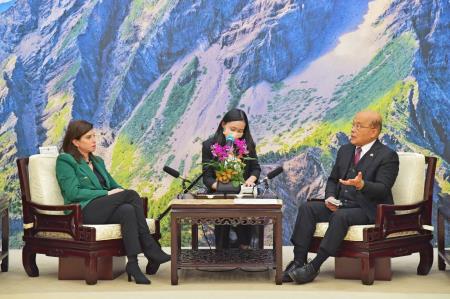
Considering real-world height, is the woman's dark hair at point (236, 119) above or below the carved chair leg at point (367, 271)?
above

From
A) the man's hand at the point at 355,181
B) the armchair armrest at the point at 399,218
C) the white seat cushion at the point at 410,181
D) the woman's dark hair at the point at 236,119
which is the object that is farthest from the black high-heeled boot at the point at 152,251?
the white seat cushion at the point at 410,181

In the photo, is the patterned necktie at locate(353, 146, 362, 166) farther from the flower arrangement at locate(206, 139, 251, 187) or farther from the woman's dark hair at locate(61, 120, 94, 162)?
the woman's dark hair at locate(61, 120, 94, 162)

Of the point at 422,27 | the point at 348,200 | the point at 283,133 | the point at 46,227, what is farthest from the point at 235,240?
the point at 422,27

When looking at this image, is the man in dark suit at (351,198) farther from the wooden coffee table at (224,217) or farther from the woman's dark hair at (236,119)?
the woman's dark hair at (236,119)

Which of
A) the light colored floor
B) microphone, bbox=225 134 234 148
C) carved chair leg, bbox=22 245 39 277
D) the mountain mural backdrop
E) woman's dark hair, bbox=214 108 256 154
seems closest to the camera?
the light colored floor

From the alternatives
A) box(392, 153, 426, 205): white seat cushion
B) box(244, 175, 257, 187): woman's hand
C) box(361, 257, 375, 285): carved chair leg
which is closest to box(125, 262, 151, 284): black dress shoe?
box(244, 175, 257, 187): woman's hand

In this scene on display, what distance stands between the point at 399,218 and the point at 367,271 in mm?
464

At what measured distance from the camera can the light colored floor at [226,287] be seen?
5418mm

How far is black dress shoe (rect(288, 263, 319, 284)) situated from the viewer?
19.0ft

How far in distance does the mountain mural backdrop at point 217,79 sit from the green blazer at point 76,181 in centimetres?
281

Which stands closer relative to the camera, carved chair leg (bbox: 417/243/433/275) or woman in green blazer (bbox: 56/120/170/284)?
woman in green blazer (bbox: 56/120/170/284)

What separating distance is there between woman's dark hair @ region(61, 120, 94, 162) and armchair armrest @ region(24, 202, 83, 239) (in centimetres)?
38

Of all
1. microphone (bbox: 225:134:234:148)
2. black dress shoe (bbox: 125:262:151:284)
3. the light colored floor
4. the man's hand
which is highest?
microphone (bbox: 225:134:234:148)

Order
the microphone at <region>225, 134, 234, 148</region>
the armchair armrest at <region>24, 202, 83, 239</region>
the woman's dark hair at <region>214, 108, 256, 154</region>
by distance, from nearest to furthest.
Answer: the armchair armrest at <region>24, 202, 83, 239</region> < the microphone at <region>225, 134, 234, 148</region> < the woman's dark hair at <region>214, 108, 256, 154</region>
